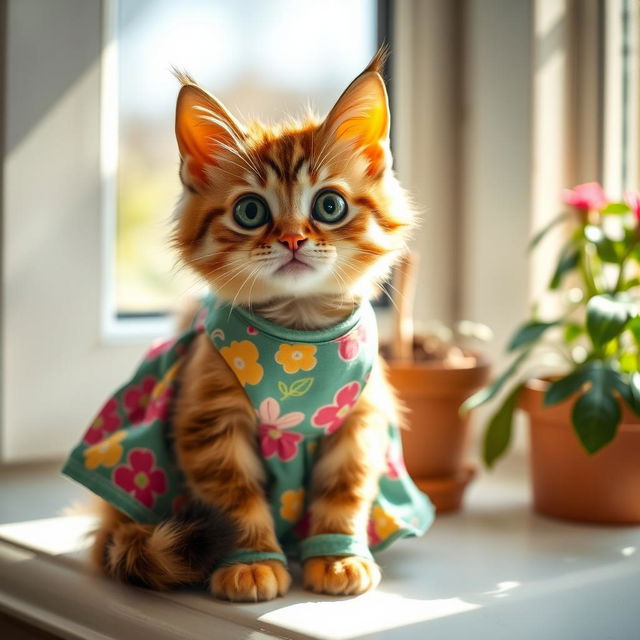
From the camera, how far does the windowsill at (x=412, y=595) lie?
902 millimetres

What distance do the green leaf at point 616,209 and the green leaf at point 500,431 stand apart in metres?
0.29

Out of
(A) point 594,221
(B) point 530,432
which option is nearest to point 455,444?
(B) point 530,432

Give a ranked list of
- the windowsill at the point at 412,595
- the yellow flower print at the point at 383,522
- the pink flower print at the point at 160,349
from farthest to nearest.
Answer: the pink flower print at the point at 160,349 → the yellow flower print at the point at 383,522 → the windowsill at the point at 412,595

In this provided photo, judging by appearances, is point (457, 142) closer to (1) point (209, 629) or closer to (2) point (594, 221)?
(2) point (594, 221)

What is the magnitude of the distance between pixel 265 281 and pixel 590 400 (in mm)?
486

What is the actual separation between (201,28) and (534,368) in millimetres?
869

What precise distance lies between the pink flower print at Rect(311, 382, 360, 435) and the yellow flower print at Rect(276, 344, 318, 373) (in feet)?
0.18

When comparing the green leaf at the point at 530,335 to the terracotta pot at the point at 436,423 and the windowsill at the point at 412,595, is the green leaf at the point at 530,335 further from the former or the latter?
the windowsill at the point at 412,595

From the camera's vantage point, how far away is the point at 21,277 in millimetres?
1446

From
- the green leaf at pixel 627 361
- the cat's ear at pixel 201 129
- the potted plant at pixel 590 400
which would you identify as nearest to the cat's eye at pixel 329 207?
the cat's ear at pixel 201 129

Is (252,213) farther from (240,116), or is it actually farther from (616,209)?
(616,209)

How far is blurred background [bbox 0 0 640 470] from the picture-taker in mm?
1453

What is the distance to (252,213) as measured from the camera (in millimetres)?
999

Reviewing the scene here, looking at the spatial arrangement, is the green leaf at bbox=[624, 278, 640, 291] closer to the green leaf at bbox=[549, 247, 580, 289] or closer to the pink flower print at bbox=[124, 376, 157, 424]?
the green leaf at bbox=[549, 247, 580, 289]
